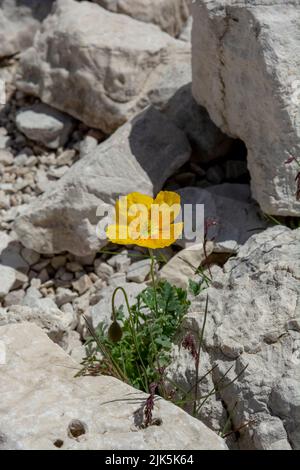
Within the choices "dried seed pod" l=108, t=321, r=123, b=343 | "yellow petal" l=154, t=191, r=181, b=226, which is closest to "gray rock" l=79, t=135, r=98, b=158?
"yellow petal" l=154, t=191, r=181, b=226

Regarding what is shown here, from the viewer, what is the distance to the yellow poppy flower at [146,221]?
3424 millimetres

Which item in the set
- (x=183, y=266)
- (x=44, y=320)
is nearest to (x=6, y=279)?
(x=44, y=320)

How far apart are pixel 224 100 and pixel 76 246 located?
1292mm

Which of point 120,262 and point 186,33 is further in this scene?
point 186,33

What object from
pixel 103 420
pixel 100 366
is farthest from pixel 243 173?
pixel 103 420

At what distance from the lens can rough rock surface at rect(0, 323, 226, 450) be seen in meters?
2.85

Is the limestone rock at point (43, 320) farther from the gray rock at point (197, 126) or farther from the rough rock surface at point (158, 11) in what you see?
the rough rock surface at point (158, 11)

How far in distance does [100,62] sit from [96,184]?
1.19 meters

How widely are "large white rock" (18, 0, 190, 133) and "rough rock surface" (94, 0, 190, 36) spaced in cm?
16

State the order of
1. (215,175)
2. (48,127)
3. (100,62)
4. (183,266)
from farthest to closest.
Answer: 1. (48,127)
2. (100,62)
3. (215,175)
4. (183,266)

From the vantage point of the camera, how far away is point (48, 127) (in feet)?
19.5

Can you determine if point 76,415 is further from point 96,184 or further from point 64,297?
point 96,184

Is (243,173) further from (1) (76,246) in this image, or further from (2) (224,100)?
(1) (76,246)

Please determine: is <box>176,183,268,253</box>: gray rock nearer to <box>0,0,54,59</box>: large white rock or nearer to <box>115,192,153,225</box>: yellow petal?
<box>115,192,153,225</box>: yellow petal
